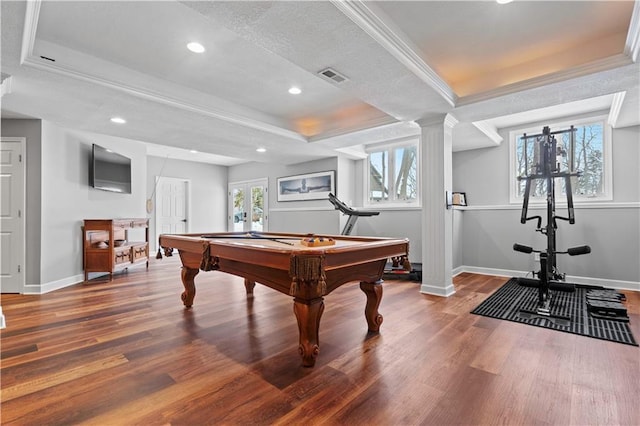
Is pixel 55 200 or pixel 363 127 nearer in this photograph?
pixel 55 200

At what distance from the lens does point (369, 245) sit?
7.42 ft

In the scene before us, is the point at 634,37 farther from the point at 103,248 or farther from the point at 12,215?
the point at 12,215

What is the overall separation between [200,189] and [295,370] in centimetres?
760

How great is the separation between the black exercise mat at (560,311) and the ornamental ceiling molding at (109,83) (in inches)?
140

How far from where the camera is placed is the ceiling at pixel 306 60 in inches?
84.8

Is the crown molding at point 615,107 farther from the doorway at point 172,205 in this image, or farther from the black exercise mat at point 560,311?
the doorway at point 172,205

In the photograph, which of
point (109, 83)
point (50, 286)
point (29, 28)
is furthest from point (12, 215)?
point (29, 28)

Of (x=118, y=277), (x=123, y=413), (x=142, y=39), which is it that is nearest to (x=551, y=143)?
(x=142, y=39)

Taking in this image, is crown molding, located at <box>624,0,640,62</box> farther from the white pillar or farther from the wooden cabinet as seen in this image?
the wooden cabinet

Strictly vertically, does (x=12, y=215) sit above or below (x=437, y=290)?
above

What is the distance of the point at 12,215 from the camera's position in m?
3.95

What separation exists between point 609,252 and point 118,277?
729 centimetres

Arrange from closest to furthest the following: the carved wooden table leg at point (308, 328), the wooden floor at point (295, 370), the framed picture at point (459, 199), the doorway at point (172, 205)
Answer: the wooden floor at point (295, 370)
the carved wooden table leg at point (308, 328)
the framed picture at point (459, 199)
the doorway at point (172, 205)

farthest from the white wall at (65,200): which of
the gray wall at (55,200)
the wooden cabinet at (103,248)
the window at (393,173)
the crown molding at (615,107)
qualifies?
the crown molding at (615,107)
